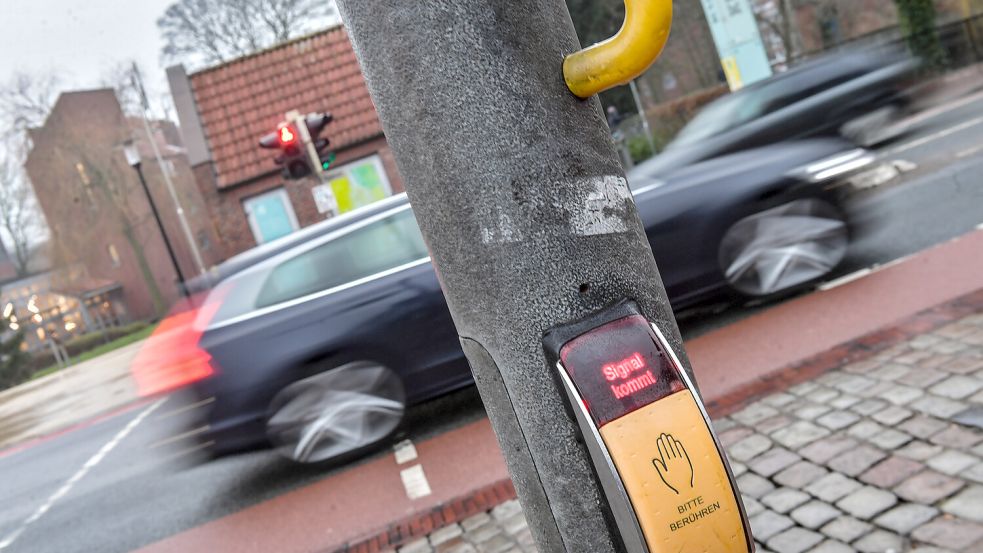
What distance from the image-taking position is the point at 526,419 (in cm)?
133

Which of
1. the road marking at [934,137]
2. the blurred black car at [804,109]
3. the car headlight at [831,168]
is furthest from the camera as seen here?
the road marking at [934,137]

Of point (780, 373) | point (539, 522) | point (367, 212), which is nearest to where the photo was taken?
point (539, 522)

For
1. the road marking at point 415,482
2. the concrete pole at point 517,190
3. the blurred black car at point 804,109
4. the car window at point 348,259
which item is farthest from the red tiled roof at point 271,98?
the concrete pole at point 517,190

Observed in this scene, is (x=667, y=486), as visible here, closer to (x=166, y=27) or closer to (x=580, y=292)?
(x=580, y=292)

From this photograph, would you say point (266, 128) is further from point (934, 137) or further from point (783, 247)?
point (783, 247)

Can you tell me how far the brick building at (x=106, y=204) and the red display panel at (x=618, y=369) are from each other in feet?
113

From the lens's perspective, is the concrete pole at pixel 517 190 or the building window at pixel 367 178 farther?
the building window at pixel 367 178

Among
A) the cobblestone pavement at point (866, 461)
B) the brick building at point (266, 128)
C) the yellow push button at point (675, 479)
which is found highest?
the brick building at point (266, 128)

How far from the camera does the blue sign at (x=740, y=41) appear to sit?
16484 mm

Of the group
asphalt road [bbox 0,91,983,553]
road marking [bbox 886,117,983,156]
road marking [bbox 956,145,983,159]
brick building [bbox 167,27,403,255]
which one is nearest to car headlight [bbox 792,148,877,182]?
asphalt road [bbox 0,91,983,553]

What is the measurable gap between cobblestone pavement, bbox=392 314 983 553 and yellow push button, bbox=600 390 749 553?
2056 mm

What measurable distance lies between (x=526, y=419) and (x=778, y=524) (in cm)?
240

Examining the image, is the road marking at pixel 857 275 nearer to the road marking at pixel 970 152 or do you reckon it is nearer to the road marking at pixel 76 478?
the road marking at pixel 970 152

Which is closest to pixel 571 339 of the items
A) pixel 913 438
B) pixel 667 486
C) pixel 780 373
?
pixel 667 486
